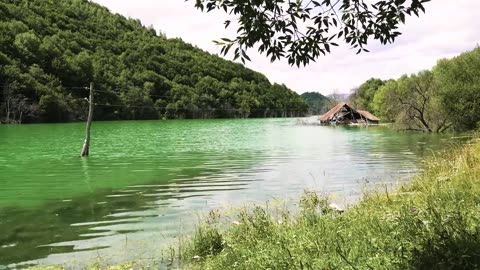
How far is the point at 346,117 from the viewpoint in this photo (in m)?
121

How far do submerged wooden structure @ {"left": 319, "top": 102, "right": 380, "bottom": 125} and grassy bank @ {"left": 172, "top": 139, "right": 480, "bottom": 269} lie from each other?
10896cm

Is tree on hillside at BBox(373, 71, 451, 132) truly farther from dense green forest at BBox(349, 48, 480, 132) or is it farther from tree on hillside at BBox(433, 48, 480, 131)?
tree on hillside at BBox(433, 48, 480, 131)

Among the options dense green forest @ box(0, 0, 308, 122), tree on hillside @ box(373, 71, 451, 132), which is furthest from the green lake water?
dense green forest @ box(0, 0, 308, 122)

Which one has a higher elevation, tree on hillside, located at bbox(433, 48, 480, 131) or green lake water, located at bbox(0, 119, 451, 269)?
tree on hillside, located at bbox(433, 48, 480, 131)

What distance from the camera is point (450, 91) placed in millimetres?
57875

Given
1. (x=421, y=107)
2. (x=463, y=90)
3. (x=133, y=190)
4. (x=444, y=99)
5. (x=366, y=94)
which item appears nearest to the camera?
(x=133, y=190)

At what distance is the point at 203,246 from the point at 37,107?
388ft

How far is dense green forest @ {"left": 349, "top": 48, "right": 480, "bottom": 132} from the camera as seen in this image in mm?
57250

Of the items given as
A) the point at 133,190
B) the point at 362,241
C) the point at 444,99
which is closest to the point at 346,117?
the point at 444,99

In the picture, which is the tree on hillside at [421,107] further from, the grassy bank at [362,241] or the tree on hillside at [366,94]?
the tree on hillside at [366,94]

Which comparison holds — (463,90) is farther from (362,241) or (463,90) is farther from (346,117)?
(346,117)

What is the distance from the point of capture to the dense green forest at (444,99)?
57.2 metres

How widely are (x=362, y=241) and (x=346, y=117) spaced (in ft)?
388

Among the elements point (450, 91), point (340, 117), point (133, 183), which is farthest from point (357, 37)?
point (340, 117)
